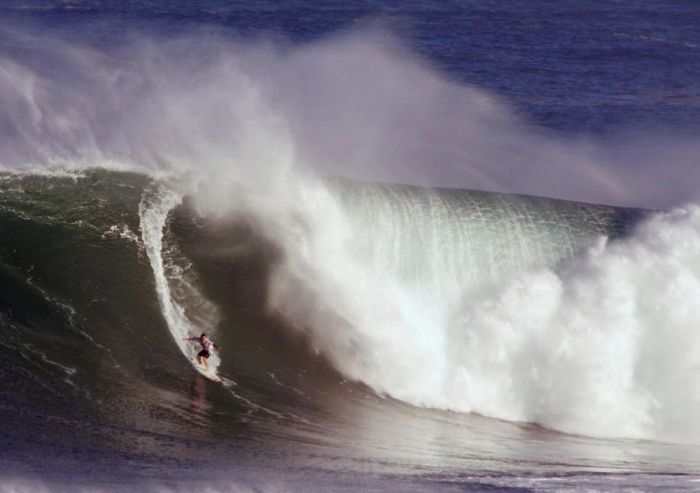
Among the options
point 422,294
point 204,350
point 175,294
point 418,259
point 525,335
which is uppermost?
point 418,259

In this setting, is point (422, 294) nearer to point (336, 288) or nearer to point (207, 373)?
point (336, 288)

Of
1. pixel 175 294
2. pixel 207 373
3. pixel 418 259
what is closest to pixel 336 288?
pixel 418 259

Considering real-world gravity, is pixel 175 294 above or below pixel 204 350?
above

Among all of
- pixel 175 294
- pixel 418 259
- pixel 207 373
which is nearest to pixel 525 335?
pixel 418 259

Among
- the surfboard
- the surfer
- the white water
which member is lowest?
the surfboard

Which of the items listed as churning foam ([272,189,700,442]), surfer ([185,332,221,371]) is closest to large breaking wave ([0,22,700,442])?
churning foam ([272,189,700,442])

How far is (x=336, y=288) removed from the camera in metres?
19.5

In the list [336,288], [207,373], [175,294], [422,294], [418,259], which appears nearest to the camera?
[207,373]

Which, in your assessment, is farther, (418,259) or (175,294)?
(418,259)

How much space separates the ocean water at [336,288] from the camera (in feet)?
45.7

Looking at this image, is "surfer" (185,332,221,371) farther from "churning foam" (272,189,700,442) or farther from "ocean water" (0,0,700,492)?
"churning foam" (272,189,700,442)

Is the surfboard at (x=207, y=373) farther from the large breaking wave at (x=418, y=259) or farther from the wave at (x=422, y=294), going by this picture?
the large breaking wave at (x=418, y=259)

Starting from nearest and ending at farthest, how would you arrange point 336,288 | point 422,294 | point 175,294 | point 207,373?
1. point 207,373
2. point 175,294
3. point 336,288
4. point 422,294

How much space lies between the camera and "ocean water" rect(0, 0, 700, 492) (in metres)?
13.9
